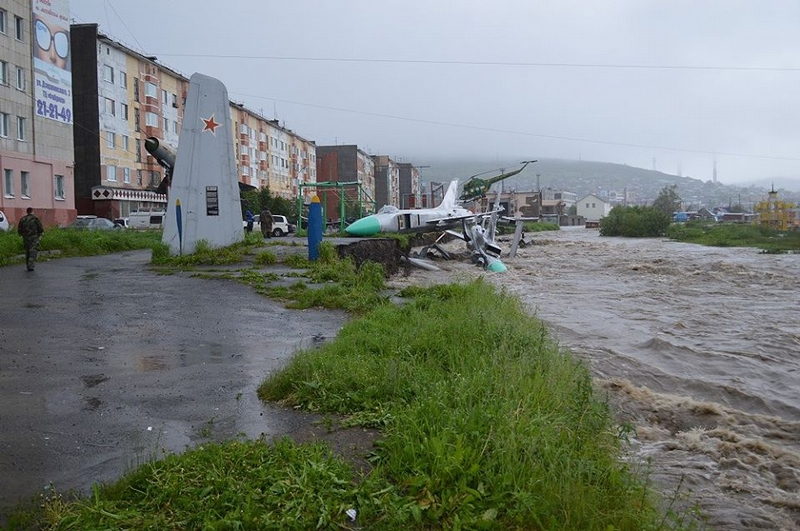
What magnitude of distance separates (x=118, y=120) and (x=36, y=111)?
18.3m

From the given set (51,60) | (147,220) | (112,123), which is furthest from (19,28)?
(112,123)

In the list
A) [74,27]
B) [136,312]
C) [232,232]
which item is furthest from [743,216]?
[136,312]

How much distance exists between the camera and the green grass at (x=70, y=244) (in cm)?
1852

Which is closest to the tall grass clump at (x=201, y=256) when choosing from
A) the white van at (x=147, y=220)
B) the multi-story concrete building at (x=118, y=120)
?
the white van at (x=147, y=220)

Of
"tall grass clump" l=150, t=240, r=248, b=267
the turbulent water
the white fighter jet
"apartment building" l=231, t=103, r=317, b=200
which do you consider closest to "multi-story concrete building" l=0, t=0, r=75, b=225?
the white fighter jet

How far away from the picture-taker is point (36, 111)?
38312 millimetres

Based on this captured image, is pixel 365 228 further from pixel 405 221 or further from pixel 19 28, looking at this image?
pixel 19 28

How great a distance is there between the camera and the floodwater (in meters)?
5.25

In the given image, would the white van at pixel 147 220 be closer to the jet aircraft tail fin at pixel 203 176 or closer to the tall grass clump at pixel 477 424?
the jet aircraft tail fin at pixel 203 176

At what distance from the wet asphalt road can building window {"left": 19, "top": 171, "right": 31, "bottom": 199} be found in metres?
28.9

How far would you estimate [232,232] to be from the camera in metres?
18.3

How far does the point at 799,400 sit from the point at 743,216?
107 metres

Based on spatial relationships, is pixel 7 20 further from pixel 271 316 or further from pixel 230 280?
pixel 271 316

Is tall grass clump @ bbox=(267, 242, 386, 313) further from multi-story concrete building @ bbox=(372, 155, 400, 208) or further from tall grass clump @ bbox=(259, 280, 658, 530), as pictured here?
multi-story concrete building @ bbox=(372, 155, 400, 208)
